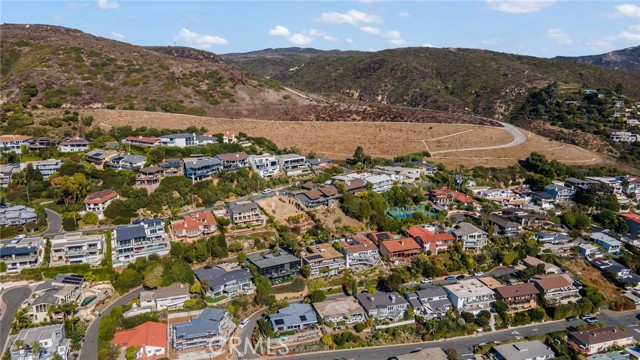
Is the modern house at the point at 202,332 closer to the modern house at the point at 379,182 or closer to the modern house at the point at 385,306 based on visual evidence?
the modern house at the point at 385,306

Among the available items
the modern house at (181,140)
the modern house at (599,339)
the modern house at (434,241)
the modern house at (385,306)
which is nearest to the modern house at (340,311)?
the modern house at (385,306)

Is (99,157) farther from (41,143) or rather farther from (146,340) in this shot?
(146,340)

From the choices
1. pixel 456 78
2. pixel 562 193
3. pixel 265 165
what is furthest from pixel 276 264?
pixel 456 78

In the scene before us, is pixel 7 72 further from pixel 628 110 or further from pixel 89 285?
pixel 628 110

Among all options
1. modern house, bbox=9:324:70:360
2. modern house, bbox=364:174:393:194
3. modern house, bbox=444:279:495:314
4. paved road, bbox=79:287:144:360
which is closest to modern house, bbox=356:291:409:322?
modern house, bbox=444:279:495:314

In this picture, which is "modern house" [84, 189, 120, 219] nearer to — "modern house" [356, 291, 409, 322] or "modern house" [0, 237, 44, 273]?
"modern house" [0, 237, 44, 273]

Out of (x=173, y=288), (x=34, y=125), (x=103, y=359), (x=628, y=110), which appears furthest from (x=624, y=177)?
(x=34, y=125)
